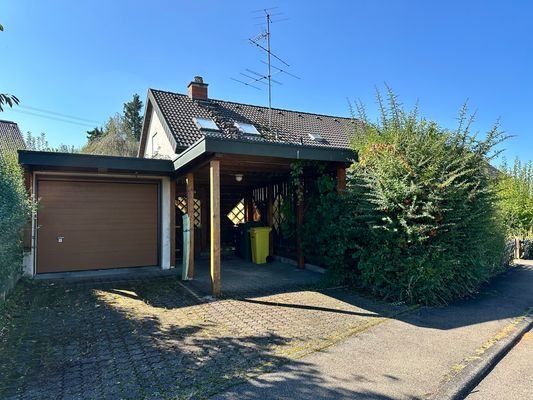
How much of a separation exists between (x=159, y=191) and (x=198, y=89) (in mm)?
6048

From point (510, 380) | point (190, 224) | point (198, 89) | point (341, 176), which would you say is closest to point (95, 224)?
point (190, 224)

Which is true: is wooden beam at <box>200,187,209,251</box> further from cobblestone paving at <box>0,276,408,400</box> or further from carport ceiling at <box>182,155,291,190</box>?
cobblestone paving at <box>0,276,408,400</box>

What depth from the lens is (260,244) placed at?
10.2 meters

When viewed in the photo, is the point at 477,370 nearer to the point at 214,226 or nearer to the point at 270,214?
the point at 214,226

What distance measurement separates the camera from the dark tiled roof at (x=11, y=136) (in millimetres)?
16688

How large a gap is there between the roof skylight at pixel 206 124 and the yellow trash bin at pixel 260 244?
3750mm

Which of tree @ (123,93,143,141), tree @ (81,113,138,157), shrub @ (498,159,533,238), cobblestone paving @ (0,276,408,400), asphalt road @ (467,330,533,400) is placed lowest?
asphalt road @ (467,330,533,400)

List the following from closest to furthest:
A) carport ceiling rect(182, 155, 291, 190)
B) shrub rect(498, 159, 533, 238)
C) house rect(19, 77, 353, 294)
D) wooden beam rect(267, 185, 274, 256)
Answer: house rect(19, 77, 353, 294) → carport ceiling rect(182, 155, 291, 190) → wooden beam rect(267, 185, 274, 256) → shrub rect(498, 159, 533, 238)

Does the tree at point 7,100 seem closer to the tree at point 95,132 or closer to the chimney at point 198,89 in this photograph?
the chimney at point 198,89

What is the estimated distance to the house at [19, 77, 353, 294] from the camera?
21.2 feet

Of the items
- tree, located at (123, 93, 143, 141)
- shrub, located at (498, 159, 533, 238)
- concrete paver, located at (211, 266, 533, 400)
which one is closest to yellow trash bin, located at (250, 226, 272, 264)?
concrete paver, located at (211, 266, 533, 400)

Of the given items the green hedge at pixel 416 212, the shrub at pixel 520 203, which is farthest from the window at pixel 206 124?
the shrub at pixel 520 203

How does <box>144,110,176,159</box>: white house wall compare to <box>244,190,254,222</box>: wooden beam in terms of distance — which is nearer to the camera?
<box>144,110,176,159</box>: white house wall

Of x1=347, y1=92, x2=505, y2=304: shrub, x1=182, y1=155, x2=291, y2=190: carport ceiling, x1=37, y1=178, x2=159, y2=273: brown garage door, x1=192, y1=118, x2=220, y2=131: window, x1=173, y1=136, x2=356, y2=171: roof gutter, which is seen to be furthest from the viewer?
x1=192, y1=118, x2=220, y2=131: window
